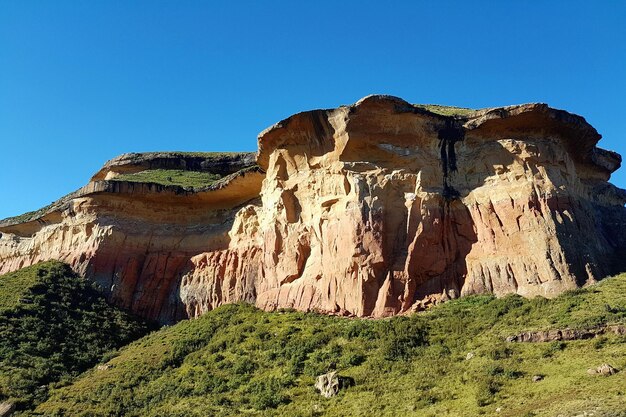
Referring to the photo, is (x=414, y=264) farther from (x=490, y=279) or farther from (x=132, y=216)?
(x=132, y=216)

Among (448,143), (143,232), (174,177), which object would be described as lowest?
(143,232)

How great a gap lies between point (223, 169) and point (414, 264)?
2372cm

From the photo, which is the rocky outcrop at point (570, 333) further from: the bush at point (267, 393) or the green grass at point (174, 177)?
the green grass at point (174, 177)

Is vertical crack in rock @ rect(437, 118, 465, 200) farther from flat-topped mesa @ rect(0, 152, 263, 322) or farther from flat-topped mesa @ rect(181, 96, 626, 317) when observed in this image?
flat-topped mesa @ rect(0, 152, 263, 322)

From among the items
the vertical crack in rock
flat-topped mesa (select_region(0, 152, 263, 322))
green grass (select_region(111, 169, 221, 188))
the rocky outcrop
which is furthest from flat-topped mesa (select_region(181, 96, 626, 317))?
green grass (select_region(111, 169, 221, 188))

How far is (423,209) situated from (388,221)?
2.03 m

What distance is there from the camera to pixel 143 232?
1699 inches

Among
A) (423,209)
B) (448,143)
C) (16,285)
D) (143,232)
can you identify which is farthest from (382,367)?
(16,285)

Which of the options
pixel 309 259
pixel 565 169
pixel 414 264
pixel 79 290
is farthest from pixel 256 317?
pixel 565 169

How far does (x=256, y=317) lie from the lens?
34.6 m

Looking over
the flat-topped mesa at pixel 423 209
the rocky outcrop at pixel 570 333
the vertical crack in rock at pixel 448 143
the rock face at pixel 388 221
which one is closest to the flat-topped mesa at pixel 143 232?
the rock face at pixel 388 221

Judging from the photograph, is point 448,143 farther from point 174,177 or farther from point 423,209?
point 174,177

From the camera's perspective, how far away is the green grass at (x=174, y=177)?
151 ft

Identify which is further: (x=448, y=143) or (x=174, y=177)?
(x=174, y=177)
